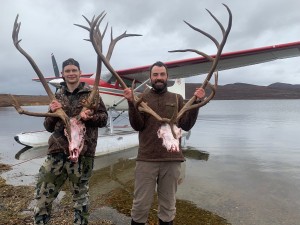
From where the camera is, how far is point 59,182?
3.84 m

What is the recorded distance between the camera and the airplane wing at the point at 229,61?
10.8 m

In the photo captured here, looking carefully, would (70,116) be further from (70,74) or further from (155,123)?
(155,123)

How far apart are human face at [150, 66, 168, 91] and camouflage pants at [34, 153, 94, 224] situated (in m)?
1.23

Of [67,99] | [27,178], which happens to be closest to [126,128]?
[27,178]

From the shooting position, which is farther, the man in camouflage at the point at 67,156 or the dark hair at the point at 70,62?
the dark hair at the point at 70,62

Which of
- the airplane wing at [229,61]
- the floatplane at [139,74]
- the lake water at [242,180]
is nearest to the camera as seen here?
the lake water at [242,180]

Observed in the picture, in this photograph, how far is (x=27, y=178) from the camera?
8039 millimetres

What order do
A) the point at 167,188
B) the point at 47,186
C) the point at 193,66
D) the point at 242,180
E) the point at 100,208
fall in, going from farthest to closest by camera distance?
the point at 193,66, the point at 242,180, the point at 100,208, the point at 167,188, the point at 47,186

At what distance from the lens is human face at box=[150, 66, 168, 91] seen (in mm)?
4031

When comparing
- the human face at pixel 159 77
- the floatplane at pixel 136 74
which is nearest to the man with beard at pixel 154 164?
the human face at pixel 159 77

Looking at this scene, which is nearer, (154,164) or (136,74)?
(154,164)

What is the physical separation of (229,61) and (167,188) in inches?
373

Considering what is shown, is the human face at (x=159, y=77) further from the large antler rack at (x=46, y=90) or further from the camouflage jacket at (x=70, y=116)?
the large antler rack at (x=46, y=90)

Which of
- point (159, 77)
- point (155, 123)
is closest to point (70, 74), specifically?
point (159, 77)
